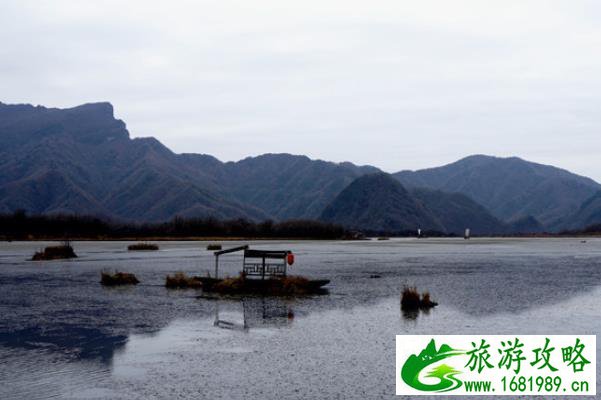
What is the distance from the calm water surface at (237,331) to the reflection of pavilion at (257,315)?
44 millimetres

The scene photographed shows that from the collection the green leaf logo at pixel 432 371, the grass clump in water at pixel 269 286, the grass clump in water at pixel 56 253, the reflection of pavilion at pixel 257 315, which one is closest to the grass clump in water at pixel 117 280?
the grass clump in water at pixel 269 286

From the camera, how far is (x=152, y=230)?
154 m

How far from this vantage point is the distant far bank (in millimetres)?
125500

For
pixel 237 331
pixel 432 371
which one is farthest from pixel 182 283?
pixel 432 371

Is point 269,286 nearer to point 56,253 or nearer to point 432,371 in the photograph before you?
point 432,371

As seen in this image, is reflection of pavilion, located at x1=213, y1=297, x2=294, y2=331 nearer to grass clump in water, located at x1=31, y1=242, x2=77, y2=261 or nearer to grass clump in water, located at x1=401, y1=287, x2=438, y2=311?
grass clump in water, located at x1=401, y1=287, x2=438, y2=311

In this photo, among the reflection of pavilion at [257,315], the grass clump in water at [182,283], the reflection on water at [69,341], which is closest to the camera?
the reflection on water at [69,341]

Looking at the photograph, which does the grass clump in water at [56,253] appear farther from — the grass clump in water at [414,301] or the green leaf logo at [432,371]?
the green leaf logo at [432,371]

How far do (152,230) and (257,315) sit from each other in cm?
12975

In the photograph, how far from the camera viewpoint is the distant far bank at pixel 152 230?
412 feet

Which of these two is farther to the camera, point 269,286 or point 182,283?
point 182,283

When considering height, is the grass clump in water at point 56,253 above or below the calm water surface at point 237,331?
above

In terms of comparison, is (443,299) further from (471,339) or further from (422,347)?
(422,347)

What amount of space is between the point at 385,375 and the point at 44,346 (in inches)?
404
